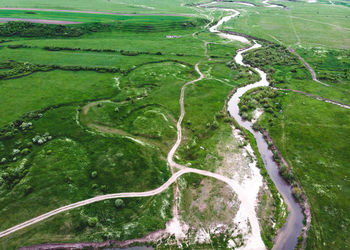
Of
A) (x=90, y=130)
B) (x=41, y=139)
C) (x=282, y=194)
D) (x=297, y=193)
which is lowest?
(x=282, y=194)

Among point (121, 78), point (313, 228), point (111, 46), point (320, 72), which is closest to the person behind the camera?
point (313, 228)

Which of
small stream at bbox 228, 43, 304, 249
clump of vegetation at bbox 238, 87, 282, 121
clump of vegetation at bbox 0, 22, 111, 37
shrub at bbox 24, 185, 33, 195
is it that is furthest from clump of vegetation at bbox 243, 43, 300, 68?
clump of vegetation at bbox 0, 22, 111, 37

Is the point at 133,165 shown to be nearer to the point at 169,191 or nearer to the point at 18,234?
the point at 169,191

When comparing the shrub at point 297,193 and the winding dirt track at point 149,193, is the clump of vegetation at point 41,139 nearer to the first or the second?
the winding dirt track at point 149,193

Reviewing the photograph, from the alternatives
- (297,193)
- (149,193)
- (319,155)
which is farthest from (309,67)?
(149,193)

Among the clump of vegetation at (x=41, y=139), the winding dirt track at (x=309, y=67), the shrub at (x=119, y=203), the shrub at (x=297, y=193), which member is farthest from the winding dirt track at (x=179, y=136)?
the winding dirt track at (x=309, y=67)

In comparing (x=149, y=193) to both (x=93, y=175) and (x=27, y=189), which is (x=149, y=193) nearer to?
(x=93, y=175)

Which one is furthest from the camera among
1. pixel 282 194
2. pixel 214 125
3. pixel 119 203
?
pixel 214 125

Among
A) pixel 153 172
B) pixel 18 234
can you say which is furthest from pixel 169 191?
pixel 18 234

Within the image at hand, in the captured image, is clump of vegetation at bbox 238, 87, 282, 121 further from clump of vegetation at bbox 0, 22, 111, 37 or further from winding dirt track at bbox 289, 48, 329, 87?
clump of vegetation at bbox 0, 22, 111, 37

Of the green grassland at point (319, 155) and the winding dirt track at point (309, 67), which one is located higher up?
the winding dirt track at point (309, 67)

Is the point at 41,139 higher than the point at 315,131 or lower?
lower
